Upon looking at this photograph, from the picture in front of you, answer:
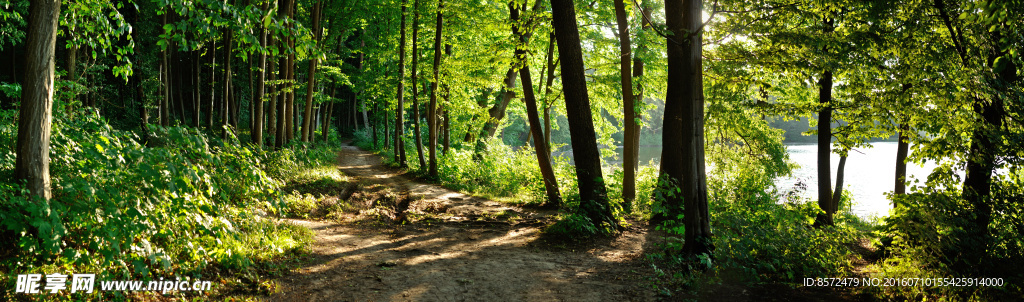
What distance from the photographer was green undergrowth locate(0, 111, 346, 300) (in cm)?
334

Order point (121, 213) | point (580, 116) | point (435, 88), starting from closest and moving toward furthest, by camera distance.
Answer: point (121, 213) → point (580, 116) → point (435, 88)

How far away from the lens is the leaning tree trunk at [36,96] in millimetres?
3393

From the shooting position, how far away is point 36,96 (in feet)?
11.3

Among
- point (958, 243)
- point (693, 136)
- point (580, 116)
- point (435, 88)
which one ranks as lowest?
point (958, 243)

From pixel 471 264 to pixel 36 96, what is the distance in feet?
13.9

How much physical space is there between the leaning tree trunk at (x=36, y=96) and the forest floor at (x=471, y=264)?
1.99 meters

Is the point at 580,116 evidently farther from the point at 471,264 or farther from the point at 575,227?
the point at 471,264

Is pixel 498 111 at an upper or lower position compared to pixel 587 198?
upper

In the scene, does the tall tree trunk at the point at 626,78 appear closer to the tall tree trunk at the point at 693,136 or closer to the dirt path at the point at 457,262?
the dirt path at the point at 457,262

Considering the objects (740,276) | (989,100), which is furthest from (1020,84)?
(740,276)

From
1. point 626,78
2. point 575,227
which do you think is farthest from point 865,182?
point 575,227

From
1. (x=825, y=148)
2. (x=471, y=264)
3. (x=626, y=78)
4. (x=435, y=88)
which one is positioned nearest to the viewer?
(x=471, y=264)

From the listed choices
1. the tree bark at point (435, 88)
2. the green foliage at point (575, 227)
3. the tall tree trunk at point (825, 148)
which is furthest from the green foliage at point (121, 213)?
the tall tree trunk at point (825, 148)

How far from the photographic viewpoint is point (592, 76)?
13.6 meters
